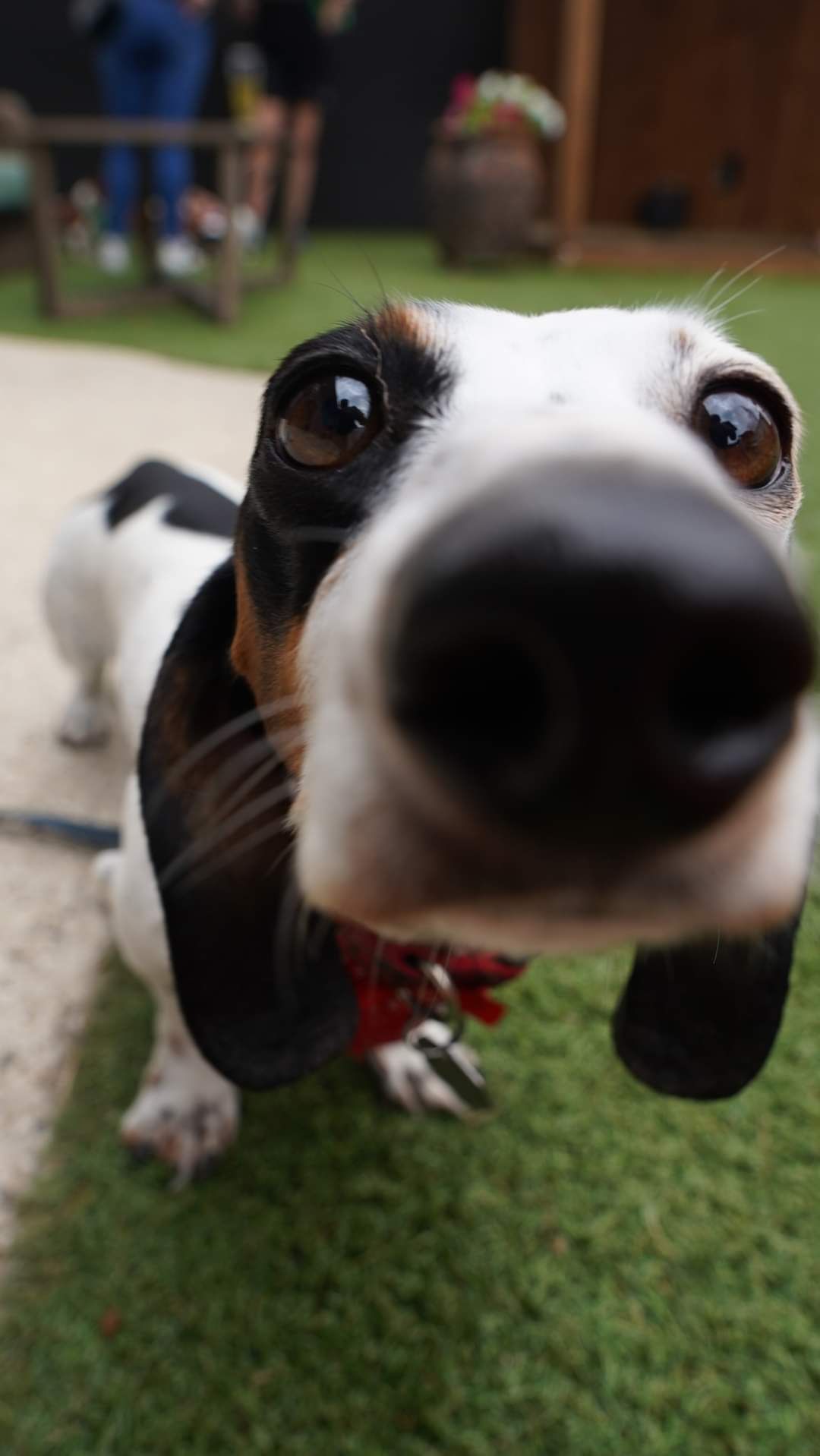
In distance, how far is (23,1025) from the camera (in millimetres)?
2051

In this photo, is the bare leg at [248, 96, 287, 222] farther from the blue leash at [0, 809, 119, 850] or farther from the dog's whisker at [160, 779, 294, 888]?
the dog's whisker at [160, 779, 294, 888]

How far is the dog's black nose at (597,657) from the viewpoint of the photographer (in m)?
0.50

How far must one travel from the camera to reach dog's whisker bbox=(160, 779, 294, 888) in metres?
1.30

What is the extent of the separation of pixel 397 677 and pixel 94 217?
12776 millimetres

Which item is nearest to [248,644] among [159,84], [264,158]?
[159,84]

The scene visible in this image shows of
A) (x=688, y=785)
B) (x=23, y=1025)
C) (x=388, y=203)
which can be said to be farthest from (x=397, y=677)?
(x=388, y=203)

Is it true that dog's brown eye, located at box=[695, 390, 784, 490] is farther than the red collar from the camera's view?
No

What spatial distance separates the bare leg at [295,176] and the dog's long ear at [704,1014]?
843 centimetres

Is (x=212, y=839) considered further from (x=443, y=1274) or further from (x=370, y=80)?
(x=370, y=80)

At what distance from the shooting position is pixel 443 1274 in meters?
1.65

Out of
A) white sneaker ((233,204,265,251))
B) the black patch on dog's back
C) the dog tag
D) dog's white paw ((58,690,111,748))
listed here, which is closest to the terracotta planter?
white sneaker ((233,204,265,251))

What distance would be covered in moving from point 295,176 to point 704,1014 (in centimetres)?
897

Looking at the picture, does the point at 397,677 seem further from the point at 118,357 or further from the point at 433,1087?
the point at 118,357

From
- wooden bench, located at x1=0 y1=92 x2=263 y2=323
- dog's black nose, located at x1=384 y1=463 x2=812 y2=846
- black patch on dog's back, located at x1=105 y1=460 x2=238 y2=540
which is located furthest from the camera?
wooden bench, located at x1=0 y1=92 x2=263 y2=323
